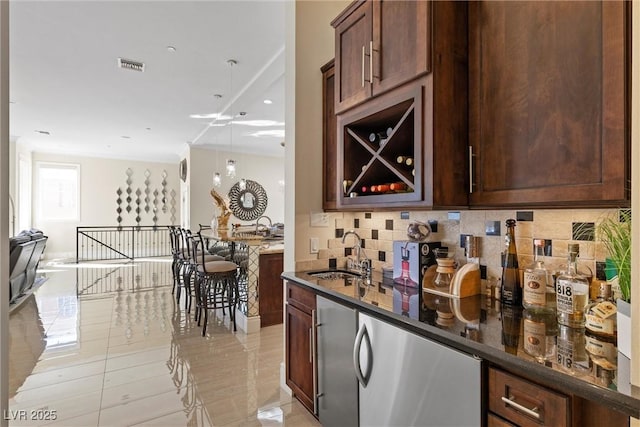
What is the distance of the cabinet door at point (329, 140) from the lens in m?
2.38

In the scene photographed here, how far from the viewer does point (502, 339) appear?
1.11 meters

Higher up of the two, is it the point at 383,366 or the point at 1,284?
the point at 1,284

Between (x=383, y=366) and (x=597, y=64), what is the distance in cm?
136

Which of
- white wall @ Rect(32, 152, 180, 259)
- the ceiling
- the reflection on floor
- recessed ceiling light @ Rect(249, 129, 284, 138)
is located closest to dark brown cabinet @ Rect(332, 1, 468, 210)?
the reflection on floor

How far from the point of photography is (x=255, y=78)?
14.6 ft

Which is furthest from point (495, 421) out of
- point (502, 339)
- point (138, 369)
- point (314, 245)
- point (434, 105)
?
point (138, 369)

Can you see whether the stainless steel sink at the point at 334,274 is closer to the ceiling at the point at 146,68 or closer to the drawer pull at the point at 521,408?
the drawer pull at the point at 521,408

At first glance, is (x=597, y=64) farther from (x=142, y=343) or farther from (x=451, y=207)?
(x=142, y=343)

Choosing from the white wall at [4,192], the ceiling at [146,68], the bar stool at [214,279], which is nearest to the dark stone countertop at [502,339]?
the white wall at [4,192]

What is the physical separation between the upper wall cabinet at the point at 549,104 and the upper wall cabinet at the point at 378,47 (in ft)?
0.77

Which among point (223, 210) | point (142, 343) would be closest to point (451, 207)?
point (142, 343)

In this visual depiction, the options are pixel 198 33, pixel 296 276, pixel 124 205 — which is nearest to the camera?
pixel 296 276

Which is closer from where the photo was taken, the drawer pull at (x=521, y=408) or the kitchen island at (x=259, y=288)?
the drawer pull at (x=521, y=408)

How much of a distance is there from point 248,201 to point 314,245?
7.50 metres
